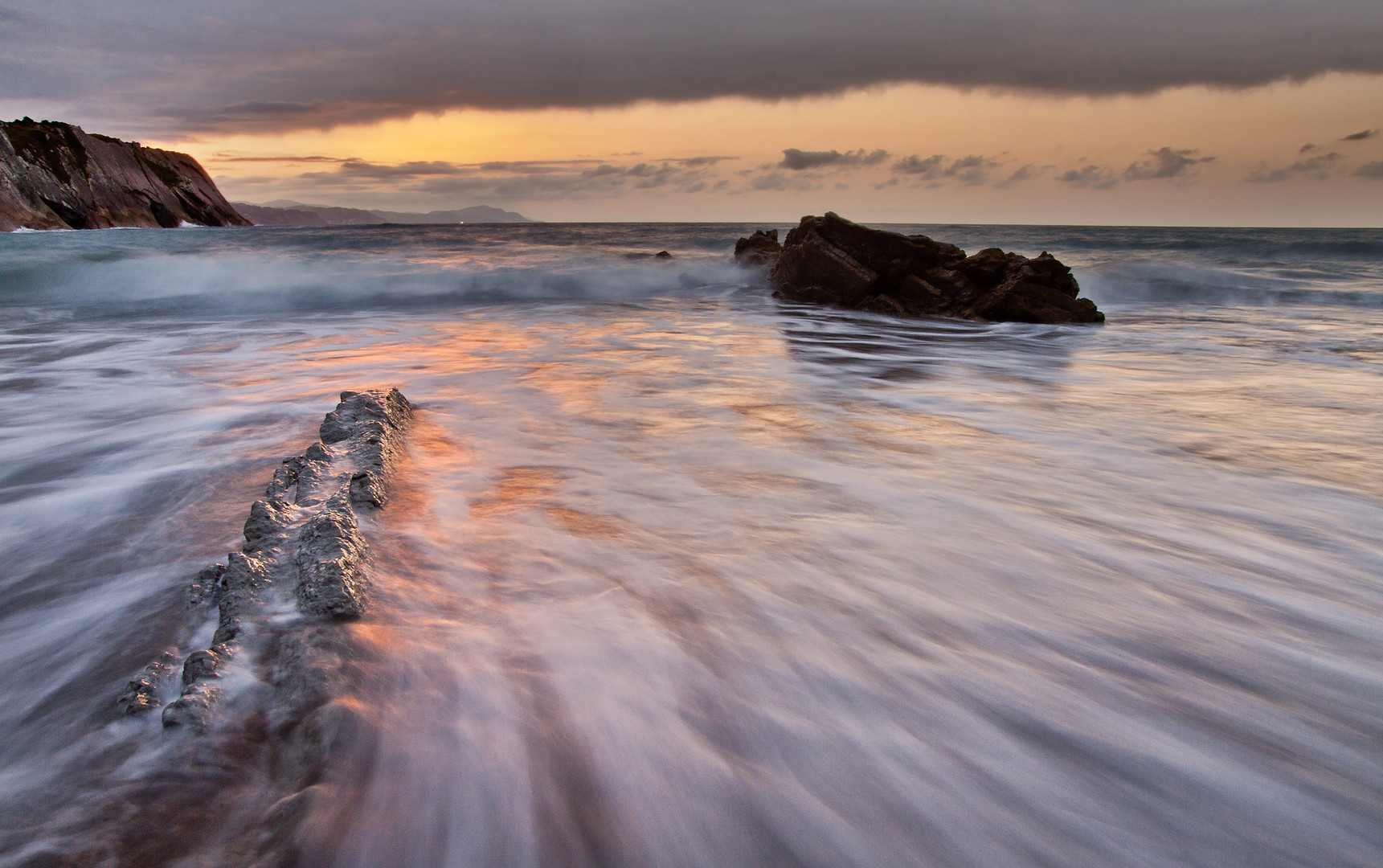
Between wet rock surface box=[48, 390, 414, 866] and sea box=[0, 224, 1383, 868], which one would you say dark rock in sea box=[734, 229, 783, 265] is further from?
wet rock surface box=[48, 390, 414, 866]

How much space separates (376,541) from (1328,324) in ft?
49.2

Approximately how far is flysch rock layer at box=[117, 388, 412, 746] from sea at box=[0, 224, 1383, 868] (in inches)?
4.0

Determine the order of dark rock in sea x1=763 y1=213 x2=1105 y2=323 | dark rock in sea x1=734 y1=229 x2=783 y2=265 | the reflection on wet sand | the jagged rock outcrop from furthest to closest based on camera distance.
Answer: the jagged rock outcrop
dark rock in sea x1=734 y1=229 x2=783 y2=265
dark rock in sea x1=763 y1=213 x2=1105 y2=323
the reflection on wet sand

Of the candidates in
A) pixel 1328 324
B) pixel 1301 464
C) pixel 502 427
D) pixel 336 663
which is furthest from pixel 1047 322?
pixel 336 663

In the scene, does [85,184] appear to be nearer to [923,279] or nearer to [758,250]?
[758,250]

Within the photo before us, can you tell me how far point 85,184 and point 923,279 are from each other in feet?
227

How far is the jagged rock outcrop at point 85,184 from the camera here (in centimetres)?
4631

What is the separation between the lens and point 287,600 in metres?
2.00

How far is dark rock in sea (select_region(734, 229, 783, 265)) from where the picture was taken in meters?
18.6

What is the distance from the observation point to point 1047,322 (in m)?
10.9

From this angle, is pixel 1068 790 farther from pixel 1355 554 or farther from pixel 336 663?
pixel 1355 554

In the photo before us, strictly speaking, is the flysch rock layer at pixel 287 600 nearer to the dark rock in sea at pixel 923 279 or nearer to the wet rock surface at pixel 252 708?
the wet rock surface at pixel 252 708

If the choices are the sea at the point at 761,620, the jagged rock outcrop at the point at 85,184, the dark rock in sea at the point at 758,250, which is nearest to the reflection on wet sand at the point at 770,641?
the sea at the point at 761,620

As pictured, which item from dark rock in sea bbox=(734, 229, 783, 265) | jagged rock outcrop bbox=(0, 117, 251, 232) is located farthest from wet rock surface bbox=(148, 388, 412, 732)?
jagged rock outcrop bbox=(0, 117, 251, 232)
